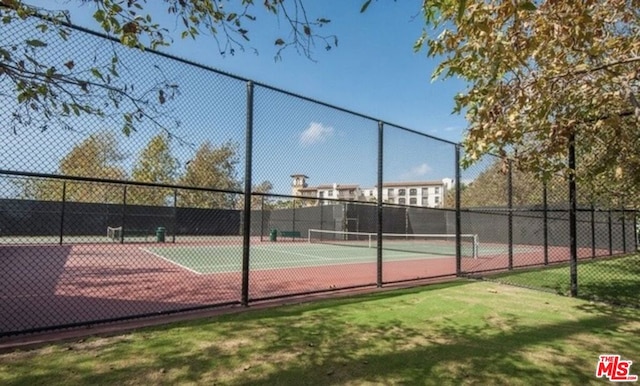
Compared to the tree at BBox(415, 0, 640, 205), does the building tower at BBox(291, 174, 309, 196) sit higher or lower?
lower

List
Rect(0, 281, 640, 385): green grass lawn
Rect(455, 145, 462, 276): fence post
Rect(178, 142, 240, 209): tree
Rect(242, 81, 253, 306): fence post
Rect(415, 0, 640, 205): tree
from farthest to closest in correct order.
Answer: Rect(455, 145, 462, 276): fence post < Rect(178, 142, 240, 209): tree < Rect(242, 81, 253, 306): fence post < Rect(415, 0, 640, 205): tree < Rect(0, 281, 640, 385): green grass lawn

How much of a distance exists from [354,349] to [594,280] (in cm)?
802

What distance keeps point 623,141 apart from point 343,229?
23083 mm

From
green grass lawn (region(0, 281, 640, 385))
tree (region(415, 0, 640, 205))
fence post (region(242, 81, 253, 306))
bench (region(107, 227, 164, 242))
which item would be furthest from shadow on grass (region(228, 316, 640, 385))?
bench (region(107, 227, 164, 242))

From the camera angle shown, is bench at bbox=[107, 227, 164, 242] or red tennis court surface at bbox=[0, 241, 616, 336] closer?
red tennis court surface at bbox=[0, 241, 616, 336]

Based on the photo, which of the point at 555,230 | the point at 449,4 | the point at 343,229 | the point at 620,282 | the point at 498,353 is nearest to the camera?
the point at 449,4

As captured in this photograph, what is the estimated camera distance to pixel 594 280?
9.41 metres

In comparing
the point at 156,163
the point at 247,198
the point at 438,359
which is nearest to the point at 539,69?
the point at 438,359

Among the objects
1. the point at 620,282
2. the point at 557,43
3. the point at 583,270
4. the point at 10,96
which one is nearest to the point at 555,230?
the point at 583,270

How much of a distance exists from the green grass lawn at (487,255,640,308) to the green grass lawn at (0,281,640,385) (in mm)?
1465

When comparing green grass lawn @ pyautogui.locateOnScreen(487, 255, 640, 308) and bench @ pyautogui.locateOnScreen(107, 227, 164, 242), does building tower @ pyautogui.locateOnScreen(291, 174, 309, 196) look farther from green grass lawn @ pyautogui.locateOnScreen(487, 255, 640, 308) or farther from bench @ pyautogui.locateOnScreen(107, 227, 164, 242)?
bench @ pyautogui.locateOnScreen(107, 227, 164, 242)

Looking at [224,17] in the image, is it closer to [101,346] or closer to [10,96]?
[10,96]

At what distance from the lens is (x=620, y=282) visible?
911 cm

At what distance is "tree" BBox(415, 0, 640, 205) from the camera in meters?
3.79
